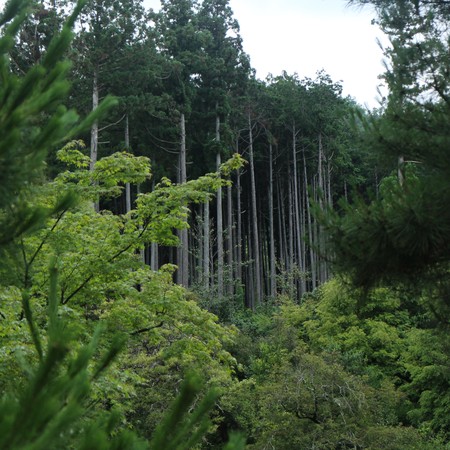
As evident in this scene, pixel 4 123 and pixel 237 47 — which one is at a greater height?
pixel 237 47

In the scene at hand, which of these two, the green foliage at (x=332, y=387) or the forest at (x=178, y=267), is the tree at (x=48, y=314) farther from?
the green foliage at (x=332, y=387)

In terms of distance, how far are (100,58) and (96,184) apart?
46.9ft

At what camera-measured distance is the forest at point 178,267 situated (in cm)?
245

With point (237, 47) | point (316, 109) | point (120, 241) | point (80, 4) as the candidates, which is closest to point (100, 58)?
point (237, 47)

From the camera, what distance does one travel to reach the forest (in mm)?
2447

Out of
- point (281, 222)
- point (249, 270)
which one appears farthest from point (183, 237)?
point (281, 222)

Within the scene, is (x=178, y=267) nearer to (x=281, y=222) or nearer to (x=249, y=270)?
(x=249, y=270)

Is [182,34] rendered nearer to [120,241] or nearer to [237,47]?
[237,47]

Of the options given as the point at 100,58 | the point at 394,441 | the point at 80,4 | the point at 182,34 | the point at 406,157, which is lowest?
the point at 394,441

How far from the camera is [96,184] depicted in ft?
30.7

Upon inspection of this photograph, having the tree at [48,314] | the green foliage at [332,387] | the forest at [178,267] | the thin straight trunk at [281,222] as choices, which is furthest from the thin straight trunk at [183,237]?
the tree at [48,314]

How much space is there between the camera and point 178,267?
53.5ft

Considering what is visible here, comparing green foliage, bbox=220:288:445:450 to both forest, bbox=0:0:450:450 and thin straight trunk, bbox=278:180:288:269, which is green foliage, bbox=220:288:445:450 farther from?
thin straight trunk, bbox=278:180:288:269

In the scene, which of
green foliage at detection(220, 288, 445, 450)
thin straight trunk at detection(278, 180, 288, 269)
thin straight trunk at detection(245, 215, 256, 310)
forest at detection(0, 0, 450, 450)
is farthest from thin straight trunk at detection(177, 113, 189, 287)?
thin straight trunk at detection(278, 180, 288, 269)
